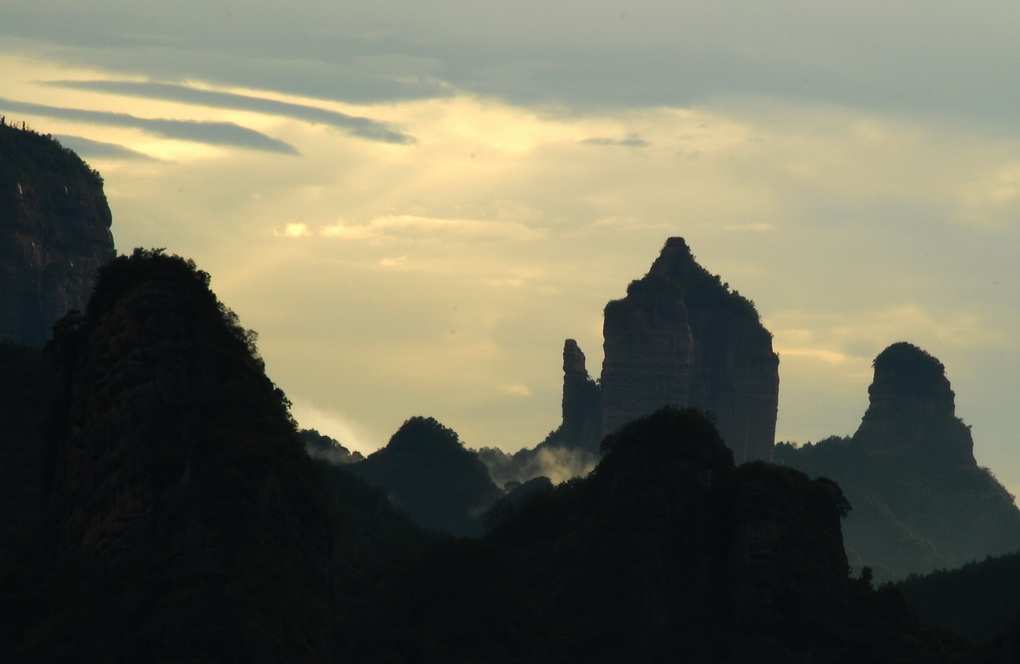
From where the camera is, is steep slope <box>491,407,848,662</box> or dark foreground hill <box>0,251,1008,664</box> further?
steep slope <box>491,407,848,662</box>

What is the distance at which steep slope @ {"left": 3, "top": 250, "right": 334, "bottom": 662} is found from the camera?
68.4m

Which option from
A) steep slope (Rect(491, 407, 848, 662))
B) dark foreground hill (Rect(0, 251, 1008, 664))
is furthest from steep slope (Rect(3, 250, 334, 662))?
steep slope (Rect(491, 407, 848, 662))

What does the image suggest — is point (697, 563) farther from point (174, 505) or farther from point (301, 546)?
point (174, 505)

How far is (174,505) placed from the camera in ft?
236

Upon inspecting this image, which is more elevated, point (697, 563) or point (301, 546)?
point (697, 563)

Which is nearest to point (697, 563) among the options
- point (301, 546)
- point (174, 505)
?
point (301, 546)

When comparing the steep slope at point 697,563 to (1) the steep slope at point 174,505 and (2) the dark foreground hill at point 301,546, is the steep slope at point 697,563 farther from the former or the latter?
(1) the steep slope at point 174,505

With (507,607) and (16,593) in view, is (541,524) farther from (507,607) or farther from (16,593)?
(16,593)

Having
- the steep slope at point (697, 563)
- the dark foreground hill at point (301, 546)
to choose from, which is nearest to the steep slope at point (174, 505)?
the dark foreground hill at point (301, 546)

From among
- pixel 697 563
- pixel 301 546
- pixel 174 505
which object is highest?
pixel 697 563

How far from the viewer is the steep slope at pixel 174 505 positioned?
6838 centimetres

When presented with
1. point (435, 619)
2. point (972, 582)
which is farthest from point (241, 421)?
point (972, 582)

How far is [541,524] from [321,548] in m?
70.3

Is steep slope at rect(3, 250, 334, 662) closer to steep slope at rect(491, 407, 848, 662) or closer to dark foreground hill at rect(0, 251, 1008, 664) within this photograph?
dark foreground hill at rect(0, 251, 1008, 664)
